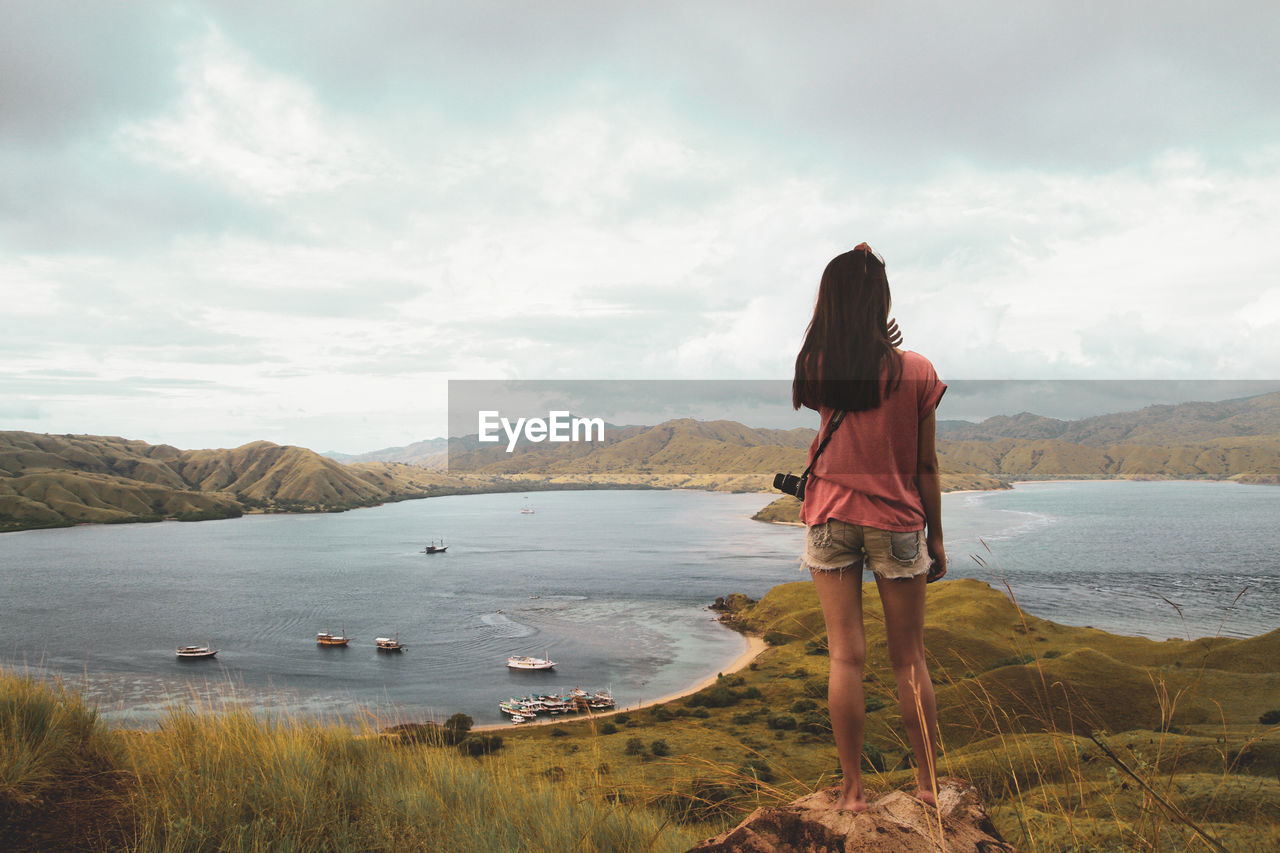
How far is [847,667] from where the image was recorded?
312 cm

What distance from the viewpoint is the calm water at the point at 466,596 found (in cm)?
4794

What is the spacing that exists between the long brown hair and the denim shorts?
580 millimetres

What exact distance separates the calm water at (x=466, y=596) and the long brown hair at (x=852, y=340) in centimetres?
1439

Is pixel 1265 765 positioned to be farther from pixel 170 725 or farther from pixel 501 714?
pixel 501 714

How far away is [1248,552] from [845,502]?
135 m

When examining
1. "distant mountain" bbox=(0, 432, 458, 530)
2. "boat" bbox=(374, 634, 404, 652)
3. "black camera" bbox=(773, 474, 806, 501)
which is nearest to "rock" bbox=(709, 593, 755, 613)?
"boat" bbox=(374, 634, 404, 652)

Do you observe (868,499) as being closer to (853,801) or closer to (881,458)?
(881,458)

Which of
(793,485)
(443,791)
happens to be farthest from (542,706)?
(793,485)

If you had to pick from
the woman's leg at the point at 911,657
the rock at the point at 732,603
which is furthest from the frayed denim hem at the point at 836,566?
the rock at the point at 732,603

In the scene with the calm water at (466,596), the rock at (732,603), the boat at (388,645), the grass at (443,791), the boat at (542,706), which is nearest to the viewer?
the grass at (443,791)

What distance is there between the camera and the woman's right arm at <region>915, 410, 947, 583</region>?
3.15 meters

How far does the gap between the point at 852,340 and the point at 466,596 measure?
270 feet

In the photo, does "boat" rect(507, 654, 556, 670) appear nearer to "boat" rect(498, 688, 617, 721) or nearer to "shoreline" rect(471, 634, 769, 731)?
"boat" rect(498, 688, 617, 721)

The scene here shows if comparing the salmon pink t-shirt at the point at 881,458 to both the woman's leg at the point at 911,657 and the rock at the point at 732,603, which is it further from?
the rock at the point at 732,603
